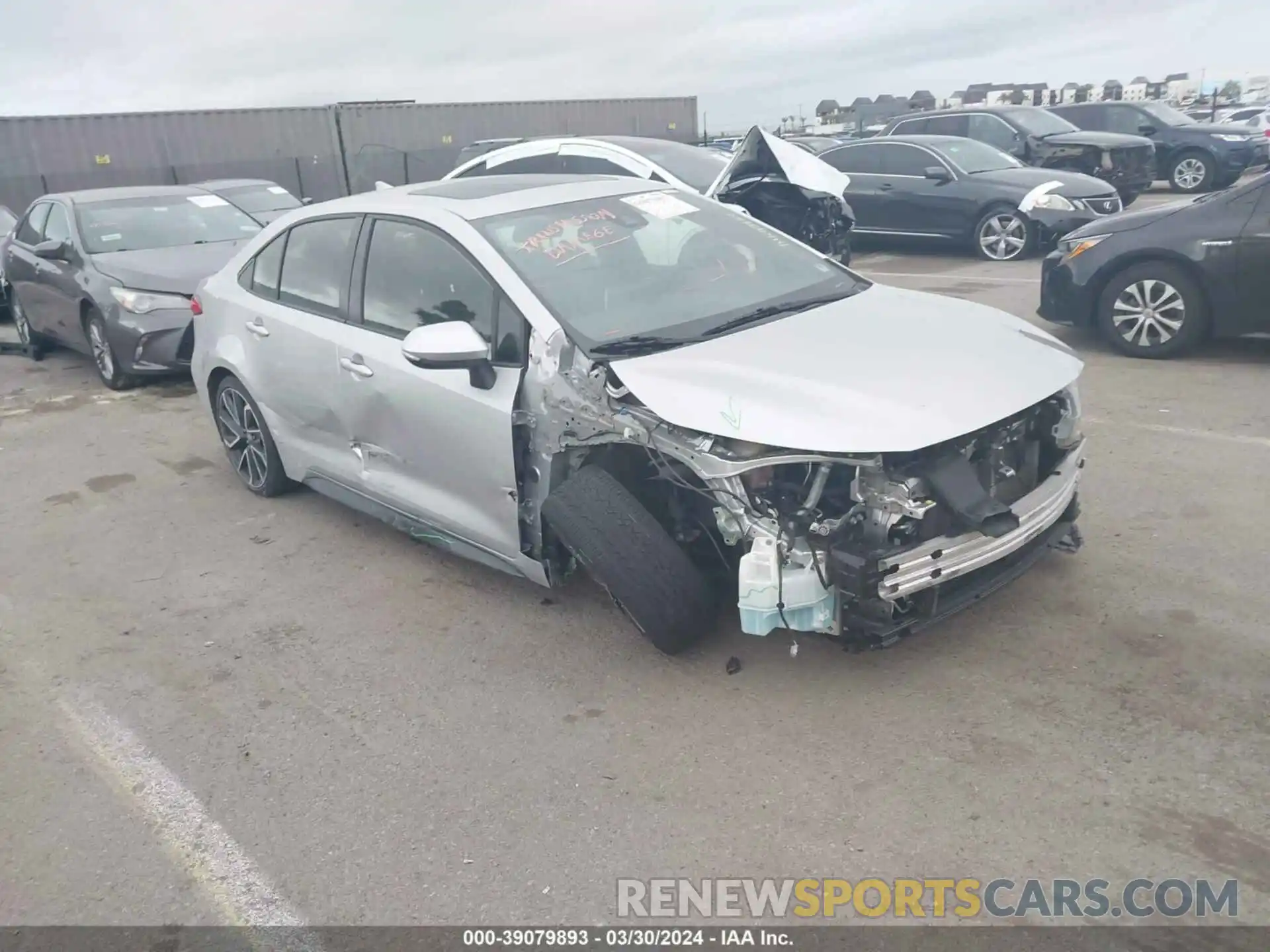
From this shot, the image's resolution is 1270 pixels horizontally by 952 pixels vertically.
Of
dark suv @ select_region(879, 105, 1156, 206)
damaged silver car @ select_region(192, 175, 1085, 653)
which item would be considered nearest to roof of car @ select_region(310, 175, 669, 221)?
damaged silver car @ select_region(192, 175, 1085, 653)

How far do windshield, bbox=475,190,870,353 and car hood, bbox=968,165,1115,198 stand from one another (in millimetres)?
8292

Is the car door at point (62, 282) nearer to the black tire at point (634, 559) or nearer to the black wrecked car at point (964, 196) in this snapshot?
the black tire at point (634, 559)

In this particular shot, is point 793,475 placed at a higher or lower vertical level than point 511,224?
lower

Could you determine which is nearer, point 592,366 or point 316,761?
point 316,761

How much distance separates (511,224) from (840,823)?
2.73 m

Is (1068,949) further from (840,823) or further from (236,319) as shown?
(236,319)

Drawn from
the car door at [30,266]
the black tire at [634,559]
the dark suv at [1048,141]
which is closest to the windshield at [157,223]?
the car door at [30,266]

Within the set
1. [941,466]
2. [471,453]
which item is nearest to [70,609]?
[471,453]

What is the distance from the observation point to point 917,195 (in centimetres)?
1284

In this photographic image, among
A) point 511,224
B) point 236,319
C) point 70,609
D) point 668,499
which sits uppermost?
point 511,224

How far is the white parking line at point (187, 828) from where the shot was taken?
2797 mm

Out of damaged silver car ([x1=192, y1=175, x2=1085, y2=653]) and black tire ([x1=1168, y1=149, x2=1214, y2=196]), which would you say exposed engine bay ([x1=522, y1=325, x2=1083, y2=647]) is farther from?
black tire ([x1=1168, y1=149, x2=1214, y2=196])

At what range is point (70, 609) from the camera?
4.70 meters

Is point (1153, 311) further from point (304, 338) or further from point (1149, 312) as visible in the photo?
point (304, 338)
